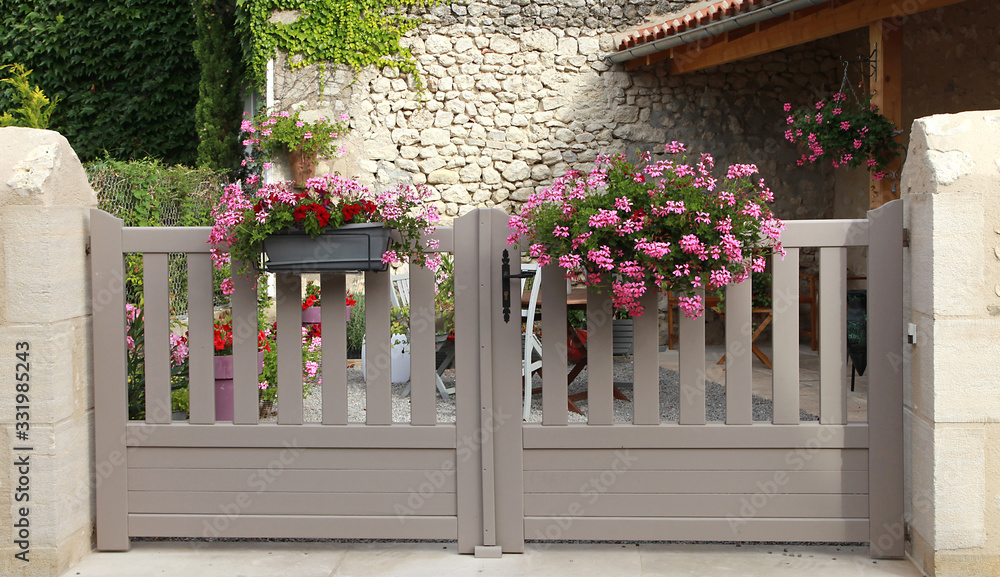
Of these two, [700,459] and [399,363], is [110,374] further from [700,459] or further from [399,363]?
[399,363]

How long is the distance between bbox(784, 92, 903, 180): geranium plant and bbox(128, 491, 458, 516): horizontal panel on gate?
4049 millimetres

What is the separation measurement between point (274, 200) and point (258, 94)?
19.4 feet

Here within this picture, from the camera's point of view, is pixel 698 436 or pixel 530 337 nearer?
pixel 698 436

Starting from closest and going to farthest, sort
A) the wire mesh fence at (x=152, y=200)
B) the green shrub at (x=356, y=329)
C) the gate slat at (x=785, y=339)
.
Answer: the gate slat at (x=785, y=339)
the wire mesh fence at (x=152, y=200)
the green shrub at (x=356, y=329)

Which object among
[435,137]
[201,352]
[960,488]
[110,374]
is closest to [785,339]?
[960,488]

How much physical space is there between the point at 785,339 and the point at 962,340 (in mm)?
532

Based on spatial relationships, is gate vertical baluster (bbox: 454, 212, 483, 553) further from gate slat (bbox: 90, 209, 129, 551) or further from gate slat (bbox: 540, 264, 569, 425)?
gate slat (bbox: 90, 209, 129, 551)

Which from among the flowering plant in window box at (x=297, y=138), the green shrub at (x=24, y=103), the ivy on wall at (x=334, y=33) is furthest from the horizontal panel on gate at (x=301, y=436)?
the green shrub at (x=24, y=103)

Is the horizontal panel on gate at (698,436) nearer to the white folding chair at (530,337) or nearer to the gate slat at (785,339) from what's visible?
the gate slat at (785,339)

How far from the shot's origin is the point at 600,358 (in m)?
2.84

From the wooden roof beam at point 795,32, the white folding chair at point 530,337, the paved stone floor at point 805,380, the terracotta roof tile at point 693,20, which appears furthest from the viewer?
the terracotta roof tile at point 693,20

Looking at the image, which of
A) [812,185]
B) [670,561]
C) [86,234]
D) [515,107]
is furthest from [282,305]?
[812,185]

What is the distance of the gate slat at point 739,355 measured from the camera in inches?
110

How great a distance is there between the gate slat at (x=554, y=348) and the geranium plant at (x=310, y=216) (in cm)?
41
